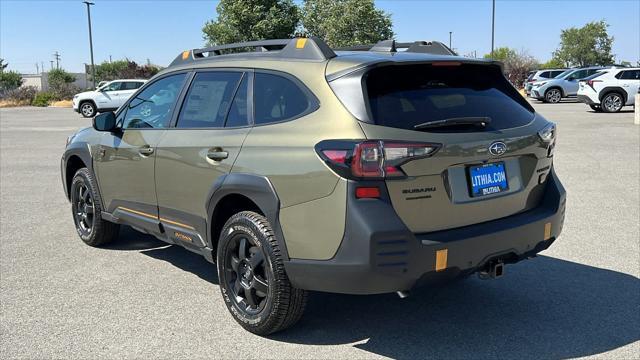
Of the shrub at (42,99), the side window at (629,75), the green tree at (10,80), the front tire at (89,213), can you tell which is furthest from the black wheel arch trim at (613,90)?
the green tree at (10,80)

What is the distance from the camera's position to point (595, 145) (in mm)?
13273

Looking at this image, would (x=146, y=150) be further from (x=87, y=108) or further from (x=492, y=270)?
(x=87, y=108)

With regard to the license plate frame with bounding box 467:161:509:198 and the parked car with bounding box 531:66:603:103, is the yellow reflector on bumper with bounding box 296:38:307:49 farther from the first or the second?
the parked car with bounding box 531:66:603:103

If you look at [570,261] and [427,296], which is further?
[570,261]

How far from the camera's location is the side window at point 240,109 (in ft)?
12.8

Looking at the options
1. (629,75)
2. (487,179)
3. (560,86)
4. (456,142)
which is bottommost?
(560,86)

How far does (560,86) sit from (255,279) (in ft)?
104

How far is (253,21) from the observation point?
43.4 metres

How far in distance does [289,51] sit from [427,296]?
2.07 metres

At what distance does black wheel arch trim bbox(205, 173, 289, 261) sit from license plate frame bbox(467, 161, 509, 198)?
111cm

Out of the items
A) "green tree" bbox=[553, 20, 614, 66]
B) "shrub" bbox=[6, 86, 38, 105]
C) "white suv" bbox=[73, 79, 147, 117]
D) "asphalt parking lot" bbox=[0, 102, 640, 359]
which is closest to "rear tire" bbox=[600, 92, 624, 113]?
"asphalt parking lot" bbox=[0, 102, 640, 359]

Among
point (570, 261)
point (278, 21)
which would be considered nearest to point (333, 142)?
point (570, 261)

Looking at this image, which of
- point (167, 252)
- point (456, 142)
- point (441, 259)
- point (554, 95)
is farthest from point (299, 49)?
point (554, 95)

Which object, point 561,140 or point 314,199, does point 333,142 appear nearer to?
point 314,199
